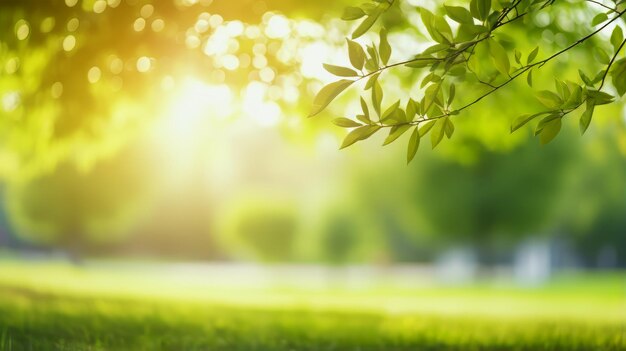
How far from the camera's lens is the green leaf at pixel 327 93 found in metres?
2.58

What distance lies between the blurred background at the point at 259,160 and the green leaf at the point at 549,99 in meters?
4.62

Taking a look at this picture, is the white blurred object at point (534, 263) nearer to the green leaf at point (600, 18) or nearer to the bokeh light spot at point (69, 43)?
the bokeh light spot at point (69, 43)

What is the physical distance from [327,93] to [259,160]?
40182 millimetres

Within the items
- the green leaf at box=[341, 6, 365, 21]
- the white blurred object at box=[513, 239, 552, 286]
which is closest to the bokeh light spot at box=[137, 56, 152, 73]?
the green leaf at box=[341, 6, 365, 21]

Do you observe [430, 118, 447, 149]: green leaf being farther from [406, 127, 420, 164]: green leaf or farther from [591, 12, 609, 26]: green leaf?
[591, 12, 609, 26]: green leaf

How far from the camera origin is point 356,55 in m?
2.64

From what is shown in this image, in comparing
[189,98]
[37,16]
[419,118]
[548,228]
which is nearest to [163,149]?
[548,228]

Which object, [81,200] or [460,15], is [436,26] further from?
[81,200]

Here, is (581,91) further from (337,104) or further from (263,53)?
(337,104)

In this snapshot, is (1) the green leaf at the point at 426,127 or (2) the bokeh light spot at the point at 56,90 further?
(2) the bokeh light spot at the point at 56,90

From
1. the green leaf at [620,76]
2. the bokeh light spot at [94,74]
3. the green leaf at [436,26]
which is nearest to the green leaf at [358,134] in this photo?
the green leaf at [436,26]

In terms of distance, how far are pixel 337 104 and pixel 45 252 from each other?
103ft

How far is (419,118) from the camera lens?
9.09ft

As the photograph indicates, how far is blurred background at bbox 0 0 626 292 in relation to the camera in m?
7.38
